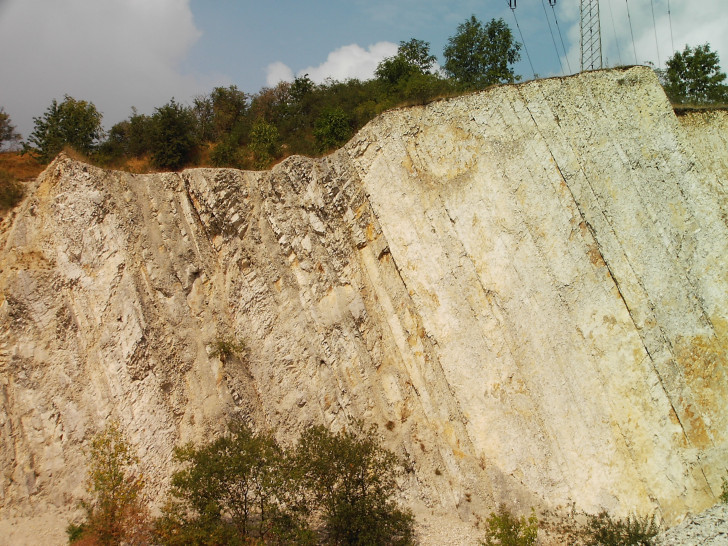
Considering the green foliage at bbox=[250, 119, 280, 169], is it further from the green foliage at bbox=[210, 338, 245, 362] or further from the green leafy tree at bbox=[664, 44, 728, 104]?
the green leafy tree at bbox=[664, 44, 728, 104]

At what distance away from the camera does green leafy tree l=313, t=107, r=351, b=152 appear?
1927 cm

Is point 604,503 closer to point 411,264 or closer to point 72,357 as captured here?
point 411,264

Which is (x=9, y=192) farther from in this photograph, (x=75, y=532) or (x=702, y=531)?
(x=702, y=531)

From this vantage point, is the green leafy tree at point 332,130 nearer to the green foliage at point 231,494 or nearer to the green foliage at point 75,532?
the green foliage at point 231,494

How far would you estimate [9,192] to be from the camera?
559 inches

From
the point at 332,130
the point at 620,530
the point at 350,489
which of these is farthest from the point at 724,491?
the point at 332,130

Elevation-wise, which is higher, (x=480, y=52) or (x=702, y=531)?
(x=480, y=52)

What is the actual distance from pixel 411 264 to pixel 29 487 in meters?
10.0

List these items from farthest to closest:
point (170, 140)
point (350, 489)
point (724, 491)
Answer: point (170, 140) < point (724, 491) < point (350, 489)

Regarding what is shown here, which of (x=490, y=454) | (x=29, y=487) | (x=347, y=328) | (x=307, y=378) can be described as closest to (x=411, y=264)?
(x=347, y=328)

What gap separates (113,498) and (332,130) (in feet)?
45.3

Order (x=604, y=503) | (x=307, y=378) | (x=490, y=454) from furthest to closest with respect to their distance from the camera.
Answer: (x=307, y=378) → (x=490, y=454) → (x=604, y=503)

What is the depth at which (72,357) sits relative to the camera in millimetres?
12789

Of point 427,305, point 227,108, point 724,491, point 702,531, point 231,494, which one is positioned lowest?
point 702,531
